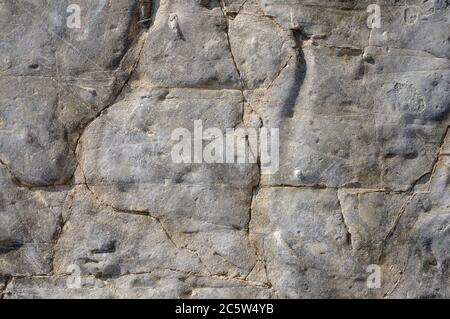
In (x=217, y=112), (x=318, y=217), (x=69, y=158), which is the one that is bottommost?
(x=318, y=217)

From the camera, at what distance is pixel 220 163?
3125mm

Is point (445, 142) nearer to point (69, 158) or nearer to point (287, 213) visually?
point (287, 213)

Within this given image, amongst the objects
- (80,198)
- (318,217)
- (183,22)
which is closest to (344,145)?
(318,217)

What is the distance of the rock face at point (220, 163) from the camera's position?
311 cm

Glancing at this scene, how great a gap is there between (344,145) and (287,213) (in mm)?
389

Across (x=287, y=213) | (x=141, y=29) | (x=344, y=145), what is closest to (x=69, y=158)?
(x=141, y=29)

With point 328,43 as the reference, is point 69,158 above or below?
below

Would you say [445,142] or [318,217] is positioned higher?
[445,142]

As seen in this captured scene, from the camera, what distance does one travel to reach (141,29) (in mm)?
3178

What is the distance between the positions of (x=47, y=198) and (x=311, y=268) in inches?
47.7

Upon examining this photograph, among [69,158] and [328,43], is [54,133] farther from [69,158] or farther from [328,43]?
[328,43]

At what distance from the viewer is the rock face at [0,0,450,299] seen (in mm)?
3113

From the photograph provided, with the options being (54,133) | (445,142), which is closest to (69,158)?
(54,133)

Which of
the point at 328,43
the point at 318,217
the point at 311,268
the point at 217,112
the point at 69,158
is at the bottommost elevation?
the point at 311,268
